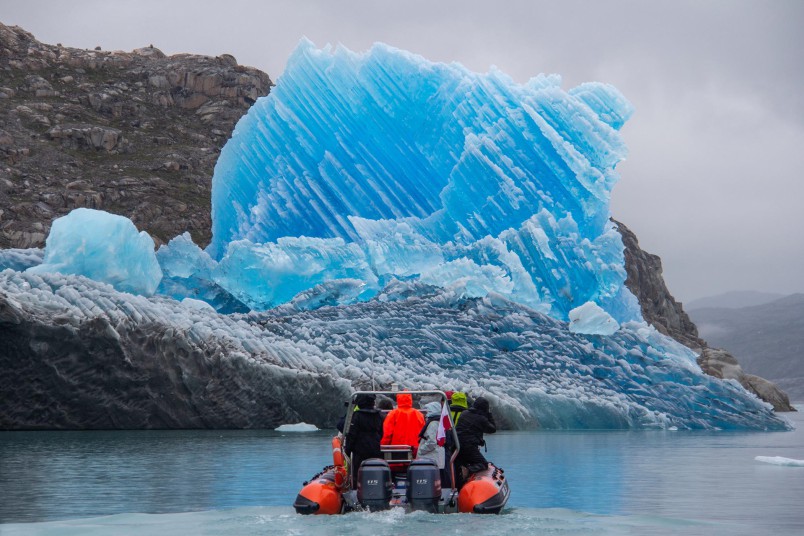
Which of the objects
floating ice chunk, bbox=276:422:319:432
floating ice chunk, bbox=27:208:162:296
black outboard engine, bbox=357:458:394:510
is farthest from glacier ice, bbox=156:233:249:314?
black outboard engine, bbox=357:458:394:510

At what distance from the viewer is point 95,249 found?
33375 millimetres

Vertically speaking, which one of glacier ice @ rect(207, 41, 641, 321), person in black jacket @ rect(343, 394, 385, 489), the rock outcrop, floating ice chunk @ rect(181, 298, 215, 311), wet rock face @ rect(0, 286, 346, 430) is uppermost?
the rock outcrop

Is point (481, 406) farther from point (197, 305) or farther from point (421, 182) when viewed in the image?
point (421, 182)

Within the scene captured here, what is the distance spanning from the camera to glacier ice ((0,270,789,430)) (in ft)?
101

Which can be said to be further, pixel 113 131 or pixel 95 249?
pixel 113 131

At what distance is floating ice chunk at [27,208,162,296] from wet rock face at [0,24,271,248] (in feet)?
116

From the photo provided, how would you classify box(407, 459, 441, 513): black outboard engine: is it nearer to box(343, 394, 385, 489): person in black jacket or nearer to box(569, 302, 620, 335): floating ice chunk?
box(343, 394, 385, 489): person in black jacket

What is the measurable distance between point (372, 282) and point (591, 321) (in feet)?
24.3

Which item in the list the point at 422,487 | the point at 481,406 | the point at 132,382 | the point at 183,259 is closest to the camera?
the point at 422,487

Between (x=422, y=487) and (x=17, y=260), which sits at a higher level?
(x=17, y=260)

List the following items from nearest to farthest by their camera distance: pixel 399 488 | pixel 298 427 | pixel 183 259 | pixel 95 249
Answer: pixel 399 488 → pixel 298 427 → pixel 95 249 → pixel 183 259

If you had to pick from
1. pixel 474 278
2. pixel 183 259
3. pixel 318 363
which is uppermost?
pixel 183 259

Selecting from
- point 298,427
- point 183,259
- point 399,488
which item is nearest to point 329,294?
point 298,427

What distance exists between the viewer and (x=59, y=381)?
30938 mm
